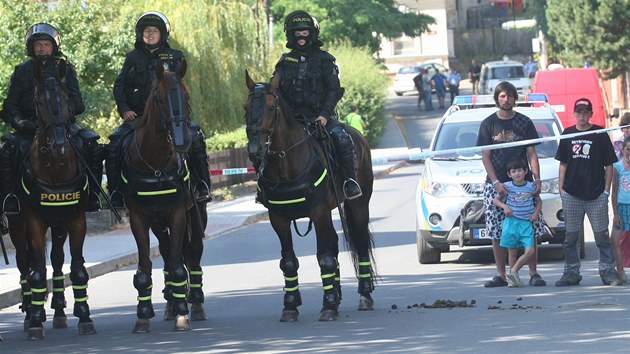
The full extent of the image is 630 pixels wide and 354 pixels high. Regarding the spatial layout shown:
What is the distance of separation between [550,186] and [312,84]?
5.05m

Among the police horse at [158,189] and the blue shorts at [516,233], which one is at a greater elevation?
the police horse at [158,189]

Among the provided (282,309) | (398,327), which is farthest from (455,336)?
(282,309)

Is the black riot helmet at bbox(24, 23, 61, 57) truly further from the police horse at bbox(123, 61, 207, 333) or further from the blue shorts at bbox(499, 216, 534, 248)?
the blue shorts at bbox(499, 216, 534, 248)

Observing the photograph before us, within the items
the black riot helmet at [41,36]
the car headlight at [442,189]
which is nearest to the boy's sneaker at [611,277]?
the car headlight at [442,189]

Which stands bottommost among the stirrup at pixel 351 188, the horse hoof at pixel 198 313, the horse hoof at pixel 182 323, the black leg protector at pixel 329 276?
the horse hoof at pixel 198 313

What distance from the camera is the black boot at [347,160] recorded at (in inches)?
520

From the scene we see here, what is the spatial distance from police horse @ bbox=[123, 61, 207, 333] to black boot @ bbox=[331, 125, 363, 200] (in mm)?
1603

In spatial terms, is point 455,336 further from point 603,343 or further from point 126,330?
point 126,330

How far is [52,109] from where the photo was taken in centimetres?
1176

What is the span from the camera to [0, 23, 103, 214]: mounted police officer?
12406 millimetres

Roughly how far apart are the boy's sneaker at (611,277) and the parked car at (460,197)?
2119 millimetres

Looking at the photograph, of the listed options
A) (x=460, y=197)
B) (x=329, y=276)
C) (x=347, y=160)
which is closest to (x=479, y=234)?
(x=460, y=197)

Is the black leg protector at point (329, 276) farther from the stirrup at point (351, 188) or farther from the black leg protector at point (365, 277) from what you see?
the stirrup at point (351, 188)

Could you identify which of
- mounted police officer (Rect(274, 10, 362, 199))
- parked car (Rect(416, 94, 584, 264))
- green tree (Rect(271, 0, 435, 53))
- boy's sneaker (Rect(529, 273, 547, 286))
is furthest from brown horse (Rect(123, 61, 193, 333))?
green tree (Rect(271, 0, 435, 53))
